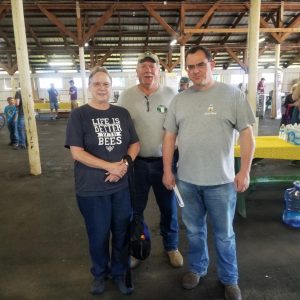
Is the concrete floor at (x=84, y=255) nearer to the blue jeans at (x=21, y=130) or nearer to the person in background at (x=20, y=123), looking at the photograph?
the person in background at (x=20, y=123)

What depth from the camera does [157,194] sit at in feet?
8.05

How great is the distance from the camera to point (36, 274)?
2.45 metres

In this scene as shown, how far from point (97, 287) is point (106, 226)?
510mm

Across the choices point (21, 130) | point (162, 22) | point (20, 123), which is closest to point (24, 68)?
point (20, 123)

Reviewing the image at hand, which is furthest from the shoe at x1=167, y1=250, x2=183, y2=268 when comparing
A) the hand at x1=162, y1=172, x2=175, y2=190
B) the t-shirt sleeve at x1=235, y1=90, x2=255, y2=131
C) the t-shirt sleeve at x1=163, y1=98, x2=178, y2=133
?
the t-shirt sleeve at x1=235, y1=90, x2=255, y2=131

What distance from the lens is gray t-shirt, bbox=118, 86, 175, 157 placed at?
227 centimetres

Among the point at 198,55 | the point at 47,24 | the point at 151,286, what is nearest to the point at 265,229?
the point at 151,286

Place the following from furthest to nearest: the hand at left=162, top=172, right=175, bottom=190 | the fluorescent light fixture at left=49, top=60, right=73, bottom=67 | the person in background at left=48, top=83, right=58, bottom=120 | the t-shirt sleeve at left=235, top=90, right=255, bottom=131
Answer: the fluorescent light fixture at left=49, top=60, right=73, bottom=67
the person in background at left=48, top=83, right=58, bottom=120
the hand at left=162, top=172, right=175, bottom=190
the t-shirt sleeve at left=235, top=90, right=255, bottom=131

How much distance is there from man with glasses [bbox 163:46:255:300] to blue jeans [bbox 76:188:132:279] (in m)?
0.39

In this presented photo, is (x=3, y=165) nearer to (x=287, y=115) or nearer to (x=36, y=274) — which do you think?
(x=36, y=274)

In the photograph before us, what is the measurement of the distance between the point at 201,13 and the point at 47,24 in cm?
733

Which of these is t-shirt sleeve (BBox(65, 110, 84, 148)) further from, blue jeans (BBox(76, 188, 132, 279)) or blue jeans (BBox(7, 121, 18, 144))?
blue jeans (BBox(7, 121, 18, 144))

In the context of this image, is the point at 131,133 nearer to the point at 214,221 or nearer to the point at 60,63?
the point at 214,221

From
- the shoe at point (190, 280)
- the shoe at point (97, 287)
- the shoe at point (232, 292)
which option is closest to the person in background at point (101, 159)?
the shoe at point (97, 287)
